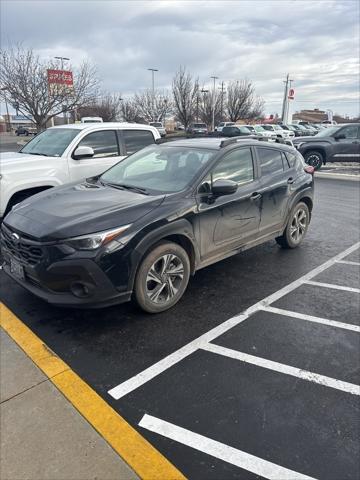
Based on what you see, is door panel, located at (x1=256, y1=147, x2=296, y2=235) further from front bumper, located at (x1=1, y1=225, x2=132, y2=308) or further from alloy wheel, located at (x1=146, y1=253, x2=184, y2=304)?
front bumper, located at (x1=1, y1=225, x2=132, y2=308)

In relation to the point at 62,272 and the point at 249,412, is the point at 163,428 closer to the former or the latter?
the point at 249,412

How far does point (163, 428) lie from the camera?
7.52 feet

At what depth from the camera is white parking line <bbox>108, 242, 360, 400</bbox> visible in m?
2.65

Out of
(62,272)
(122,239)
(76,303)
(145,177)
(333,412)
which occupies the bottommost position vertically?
(333,412)

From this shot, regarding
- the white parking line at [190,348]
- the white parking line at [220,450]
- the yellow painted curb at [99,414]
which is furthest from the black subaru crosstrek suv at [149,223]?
the white parking line at [220,450]

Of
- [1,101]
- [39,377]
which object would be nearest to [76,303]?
[39,377]

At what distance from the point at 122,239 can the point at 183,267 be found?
0.83 metres

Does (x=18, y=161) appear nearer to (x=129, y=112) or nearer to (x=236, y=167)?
(x=236, y=167)

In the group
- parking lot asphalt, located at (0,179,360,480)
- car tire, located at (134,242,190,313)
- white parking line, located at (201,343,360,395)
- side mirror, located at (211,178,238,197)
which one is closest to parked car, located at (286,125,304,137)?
parking lot asphalt, located at (0,179,360,480)

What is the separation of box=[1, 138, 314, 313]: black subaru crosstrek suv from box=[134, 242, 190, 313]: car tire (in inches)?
0.4

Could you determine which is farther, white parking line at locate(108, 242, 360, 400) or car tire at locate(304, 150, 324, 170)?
car tire at locate(304, 150, 324, 170)

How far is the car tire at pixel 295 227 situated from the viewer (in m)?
5.45

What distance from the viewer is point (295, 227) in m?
5.64

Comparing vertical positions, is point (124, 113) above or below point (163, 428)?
above
